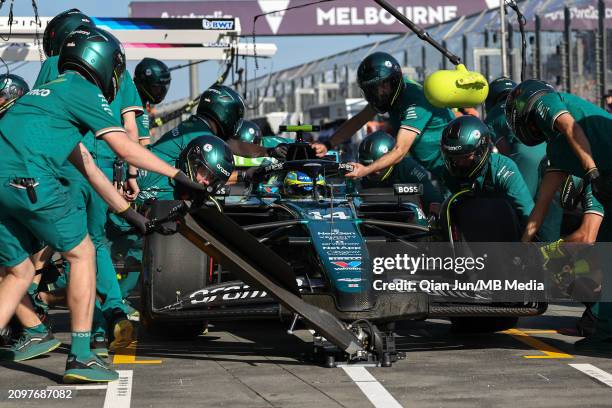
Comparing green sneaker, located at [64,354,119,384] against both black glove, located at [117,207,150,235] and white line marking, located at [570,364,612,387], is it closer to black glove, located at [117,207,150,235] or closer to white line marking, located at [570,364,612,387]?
black glove, located at [117,207,150,235]

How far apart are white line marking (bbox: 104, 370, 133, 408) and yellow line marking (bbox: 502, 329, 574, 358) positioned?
247 cm

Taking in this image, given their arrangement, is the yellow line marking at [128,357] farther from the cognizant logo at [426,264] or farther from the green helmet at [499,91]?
the green helmet at [499,91]

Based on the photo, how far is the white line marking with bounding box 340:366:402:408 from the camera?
6.31 metres

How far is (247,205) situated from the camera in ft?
29.4

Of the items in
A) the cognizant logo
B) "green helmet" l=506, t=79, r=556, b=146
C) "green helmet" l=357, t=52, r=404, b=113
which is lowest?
the cognizant logo

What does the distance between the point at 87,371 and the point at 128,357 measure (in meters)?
1.02

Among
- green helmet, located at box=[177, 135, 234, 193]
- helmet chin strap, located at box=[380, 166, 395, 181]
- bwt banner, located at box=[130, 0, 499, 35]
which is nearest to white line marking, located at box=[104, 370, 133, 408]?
green helmet, located at box=[177, 135, 234, 193]

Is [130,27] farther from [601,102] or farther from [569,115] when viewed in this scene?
[569,115]

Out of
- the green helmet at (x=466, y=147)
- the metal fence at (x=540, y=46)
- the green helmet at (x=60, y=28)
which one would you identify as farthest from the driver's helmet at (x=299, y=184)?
the metal fence at (x=540, y=46)

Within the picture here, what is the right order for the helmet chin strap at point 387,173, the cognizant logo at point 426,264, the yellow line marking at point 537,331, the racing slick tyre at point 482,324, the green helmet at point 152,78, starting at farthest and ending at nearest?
the green helmet at point 152,78 → the helmet chin strap at point 387,173 → the yellow line marking at point 537,331 → the racing slick tyre at point 482,324 → the cognizant logo at point 426,264

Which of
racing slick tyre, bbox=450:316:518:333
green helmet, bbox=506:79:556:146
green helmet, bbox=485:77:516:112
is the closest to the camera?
green helmet, bbox=506:79:556:146

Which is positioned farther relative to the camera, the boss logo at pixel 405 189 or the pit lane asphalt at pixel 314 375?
the boss logo at pixel 405 189

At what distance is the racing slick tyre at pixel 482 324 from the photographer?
8781 mm

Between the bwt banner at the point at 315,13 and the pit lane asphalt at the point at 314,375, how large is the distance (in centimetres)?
3540
